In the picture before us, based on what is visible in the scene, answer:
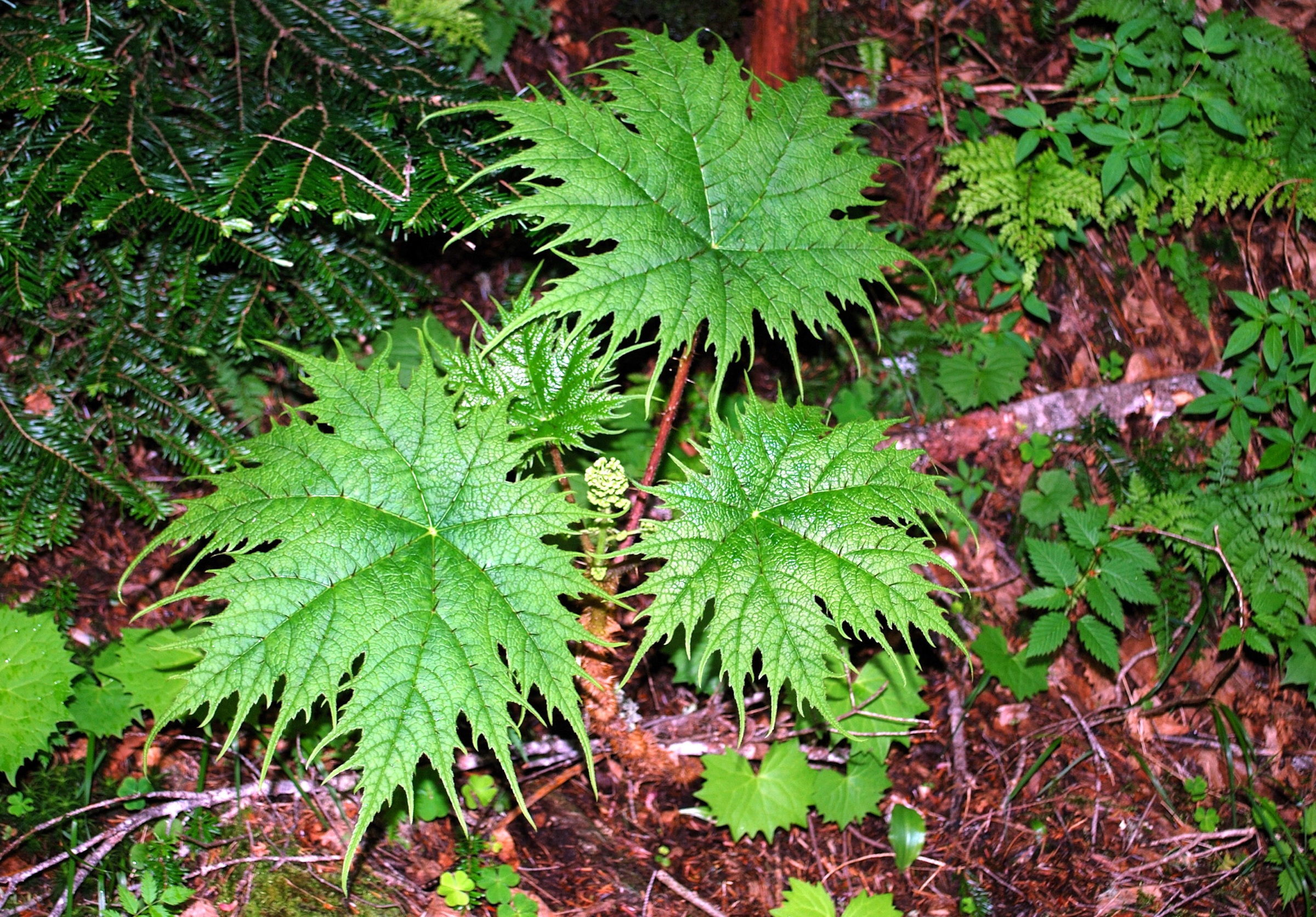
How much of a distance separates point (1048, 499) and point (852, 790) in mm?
1383

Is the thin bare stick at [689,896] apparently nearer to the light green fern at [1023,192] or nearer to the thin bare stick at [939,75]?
the light green fern at [1023,192]

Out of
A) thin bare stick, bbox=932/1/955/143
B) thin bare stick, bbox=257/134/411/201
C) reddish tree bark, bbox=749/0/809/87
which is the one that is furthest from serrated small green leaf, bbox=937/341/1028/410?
thin bare stick, bbox=257/134/411/201

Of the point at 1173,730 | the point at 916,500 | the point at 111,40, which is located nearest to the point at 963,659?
the point at 1173,730

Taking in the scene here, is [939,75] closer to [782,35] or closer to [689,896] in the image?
[782,35]

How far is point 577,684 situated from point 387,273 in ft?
4.61

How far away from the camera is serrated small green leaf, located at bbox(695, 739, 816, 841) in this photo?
8.41ft

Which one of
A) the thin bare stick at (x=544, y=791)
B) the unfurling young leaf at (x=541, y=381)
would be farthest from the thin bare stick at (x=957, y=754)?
the unfurling young leaf at (x=541, y=381)

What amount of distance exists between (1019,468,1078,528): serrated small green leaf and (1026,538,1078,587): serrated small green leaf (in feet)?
0.65

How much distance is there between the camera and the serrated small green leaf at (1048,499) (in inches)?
128

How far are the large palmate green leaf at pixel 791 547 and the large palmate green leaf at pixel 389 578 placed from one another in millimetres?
272

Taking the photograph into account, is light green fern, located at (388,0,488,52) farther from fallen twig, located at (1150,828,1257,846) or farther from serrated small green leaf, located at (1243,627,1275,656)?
fallen twig, located at (1150,828,1257,846)

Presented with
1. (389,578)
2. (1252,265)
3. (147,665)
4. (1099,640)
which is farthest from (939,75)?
(147,665)

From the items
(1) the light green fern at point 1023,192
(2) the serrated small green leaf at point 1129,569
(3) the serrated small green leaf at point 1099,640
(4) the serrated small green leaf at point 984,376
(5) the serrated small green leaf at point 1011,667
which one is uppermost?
(1) the light green fern at point 1023,192

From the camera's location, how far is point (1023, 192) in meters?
3.35
